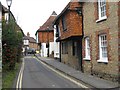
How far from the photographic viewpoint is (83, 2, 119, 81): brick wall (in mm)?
17516

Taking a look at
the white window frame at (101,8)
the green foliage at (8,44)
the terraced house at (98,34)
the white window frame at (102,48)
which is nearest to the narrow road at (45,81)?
the green foliage at (8,44)

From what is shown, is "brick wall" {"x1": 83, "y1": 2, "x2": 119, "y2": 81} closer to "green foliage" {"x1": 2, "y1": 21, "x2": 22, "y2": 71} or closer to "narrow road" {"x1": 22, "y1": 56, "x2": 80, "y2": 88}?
"narrow road" {"x1": 22, "y1": 56, "x2": 80, "y2": 88}

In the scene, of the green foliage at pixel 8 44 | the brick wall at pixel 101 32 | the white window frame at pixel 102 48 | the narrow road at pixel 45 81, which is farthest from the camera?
the green foliage at pixel 8 44

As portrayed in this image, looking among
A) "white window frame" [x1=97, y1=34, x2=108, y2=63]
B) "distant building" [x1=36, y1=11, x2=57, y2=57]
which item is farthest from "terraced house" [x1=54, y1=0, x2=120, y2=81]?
"distant building" [x1=36, y1=11, x2=57, y2=57]

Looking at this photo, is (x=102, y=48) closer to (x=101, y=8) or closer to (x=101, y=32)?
(x=101, y=32)

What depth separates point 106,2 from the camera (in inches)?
744

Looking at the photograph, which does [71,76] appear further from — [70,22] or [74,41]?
[74,41]

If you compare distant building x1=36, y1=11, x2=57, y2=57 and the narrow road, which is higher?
distant building x1=36, y1=11, x2=57, y2=57

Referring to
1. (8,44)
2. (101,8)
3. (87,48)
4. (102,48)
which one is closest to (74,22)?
(87,48)

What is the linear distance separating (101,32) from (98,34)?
2.26ft

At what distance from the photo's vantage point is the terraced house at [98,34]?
17.5 meters

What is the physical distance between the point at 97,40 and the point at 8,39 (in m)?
7.99

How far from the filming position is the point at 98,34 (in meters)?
20.2

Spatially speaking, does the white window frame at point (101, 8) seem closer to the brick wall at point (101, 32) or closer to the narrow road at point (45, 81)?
the brick wall at point (101, 32)
